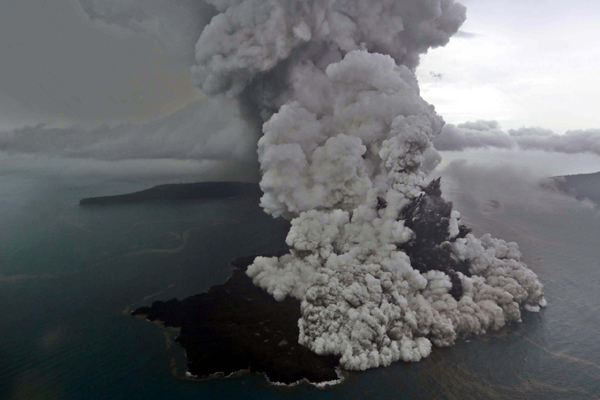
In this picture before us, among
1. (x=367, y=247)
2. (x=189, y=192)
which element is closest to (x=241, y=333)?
(x=367, y=247)

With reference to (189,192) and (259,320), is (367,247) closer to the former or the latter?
(259,320)

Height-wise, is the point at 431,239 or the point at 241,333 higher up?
the point at 431,239

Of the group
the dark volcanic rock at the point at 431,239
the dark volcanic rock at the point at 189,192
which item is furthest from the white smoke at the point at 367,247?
the dark volcanic rock at the point at 189,192

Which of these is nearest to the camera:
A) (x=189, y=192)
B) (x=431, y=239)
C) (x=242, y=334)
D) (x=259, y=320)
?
(x=242, y=334)

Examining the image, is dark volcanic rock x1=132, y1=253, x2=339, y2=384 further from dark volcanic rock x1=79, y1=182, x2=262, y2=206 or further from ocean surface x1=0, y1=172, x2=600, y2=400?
dark volcanic rock x1=79, y1=182, x2=262, y2=206

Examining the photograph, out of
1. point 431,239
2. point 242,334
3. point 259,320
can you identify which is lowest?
point 242,334

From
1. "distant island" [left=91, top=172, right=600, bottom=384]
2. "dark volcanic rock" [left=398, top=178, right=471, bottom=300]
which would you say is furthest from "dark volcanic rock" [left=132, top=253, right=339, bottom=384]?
"dark volcanic rock" [left=398, top=178, right=471, bottom=300]

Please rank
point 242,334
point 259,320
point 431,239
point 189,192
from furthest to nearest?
point 189,192 → point 431,239 → point 259,320 → point 242,334
